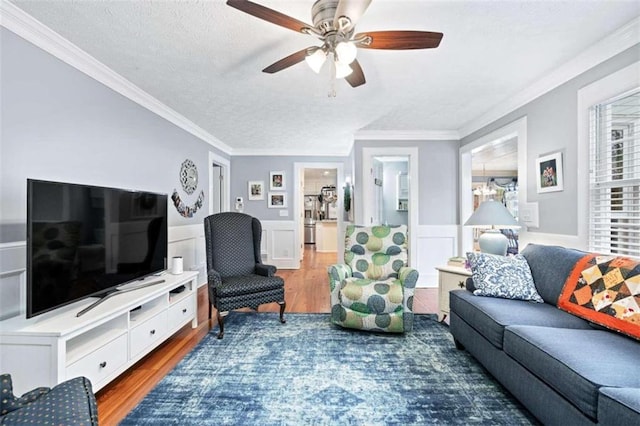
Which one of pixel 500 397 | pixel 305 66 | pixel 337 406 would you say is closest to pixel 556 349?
pixel 500 397

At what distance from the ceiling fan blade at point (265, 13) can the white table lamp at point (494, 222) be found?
7.74 ft

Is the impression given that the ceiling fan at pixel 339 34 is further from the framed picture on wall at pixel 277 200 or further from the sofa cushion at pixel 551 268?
the framed picture on wall at pixel 277 200

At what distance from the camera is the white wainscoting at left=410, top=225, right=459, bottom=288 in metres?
4.36

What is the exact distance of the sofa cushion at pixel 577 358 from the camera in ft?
3.86

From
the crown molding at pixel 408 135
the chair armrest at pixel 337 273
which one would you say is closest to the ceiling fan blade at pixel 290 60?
the chair armrest at pixel 337 273

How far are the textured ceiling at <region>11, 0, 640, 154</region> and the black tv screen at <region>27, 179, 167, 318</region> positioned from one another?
104cm

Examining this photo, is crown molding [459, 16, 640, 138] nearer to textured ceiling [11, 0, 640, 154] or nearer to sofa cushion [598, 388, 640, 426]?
textured ceiling [11, 0, 640, 154]

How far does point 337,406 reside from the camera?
1698 mm

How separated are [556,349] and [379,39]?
70.5 inches

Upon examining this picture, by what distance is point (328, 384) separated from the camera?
1.91 meters

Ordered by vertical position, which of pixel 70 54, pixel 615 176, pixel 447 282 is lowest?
pixel 447 282

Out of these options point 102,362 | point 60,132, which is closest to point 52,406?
point 102,362

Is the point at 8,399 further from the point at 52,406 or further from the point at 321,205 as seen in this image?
the point at 321,205

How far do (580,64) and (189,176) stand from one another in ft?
13.8
